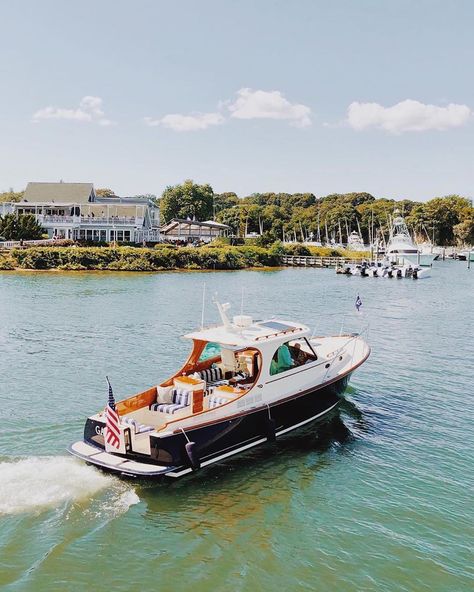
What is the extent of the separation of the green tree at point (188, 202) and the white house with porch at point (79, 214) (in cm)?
4049

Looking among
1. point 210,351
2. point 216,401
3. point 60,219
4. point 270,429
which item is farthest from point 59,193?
point 270,429

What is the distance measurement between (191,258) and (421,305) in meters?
41.6

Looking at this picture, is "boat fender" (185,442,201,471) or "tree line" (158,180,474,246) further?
"tree line" (158,180,474,246)

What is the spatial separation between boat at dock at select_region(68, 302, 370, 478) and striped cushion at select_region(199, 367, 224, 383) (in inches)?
1.2

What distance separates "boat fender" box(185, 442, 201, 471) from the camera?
45.6 ft

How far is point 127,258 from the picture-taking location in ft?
257

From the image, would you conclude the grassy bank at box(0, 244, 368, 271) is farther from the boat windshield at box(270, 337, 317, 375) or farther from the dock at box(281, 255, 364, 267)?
the boat windshield at box(270, 337, 317, 375)

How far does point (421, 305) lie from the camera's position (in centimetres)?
5100

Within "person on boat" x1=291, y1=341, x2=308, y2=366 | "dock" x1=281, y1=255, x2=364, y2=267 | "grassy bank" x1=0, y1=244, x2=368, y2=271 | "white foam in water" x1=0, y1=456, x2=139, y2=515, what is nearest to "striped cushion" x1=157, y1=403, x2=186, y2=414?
"white foam in water" x1=0, y1=456, x2=139, y2=515

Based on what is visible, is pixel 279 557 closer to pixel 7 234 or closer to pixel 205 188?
pixel 7 234

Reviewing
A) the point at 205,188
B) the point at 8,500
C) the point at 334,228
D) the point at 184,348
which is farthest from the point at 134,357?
Answer: the point at 334,228

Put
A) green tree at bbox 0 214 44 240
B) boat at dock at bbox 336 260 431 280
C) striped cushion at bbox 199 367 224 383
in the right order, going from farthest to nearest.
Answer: boat at dock at bbox 336 260 431 280, green tree at bbox 0 214 44 240, striped cushion at bbox 199 367 224 383

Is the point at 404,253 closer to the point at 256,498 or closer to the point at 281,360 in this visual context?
the point at 281,360

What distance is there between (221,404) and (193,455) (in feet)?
5.86
